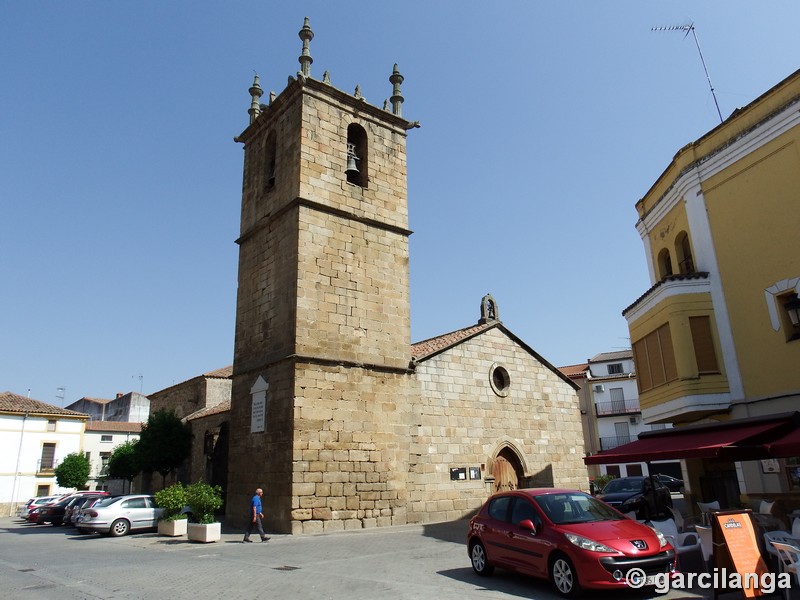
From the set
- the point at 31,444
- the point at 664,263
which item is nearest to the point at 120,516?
the point at 664,263

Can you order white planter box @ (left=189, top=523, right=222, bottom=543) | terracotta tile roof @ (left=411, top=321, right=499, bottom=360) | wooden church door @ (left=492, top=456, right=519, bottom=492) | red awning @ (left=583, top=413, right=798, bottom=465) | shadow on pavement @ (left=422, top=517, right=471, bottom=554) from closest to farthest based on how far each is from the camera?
red awning @ (left=583, top=413, right=798, bottom=465) → shadow on pavement @ (left=422, top=517, right=471, bottom=554) → white planter box @ (left=189, top=523, right=222, bottom=543) → terracotta tile roof @ (left=411, top=321, right=499, bottom=360) → wooden church door @ (left=492, top=456, right=519, bottom=492)

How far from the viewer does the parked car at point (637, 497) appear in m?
13.1

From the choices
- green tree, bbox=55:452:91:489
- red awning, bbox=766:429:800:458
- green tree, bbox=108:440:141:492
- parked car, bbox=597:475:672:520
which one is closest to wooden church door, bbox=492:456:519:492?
parked car, bbox=597:475:672:520

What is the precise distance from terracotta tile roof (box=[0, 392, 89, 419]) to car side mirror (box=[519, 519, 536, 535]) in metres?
35.7

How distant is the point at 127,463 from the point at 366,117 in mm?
19809

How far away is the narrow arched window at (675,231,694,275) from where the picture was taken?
13.3 meters

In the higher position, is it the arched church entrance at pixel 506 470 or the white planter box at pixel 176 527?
the arched church entrance at pixel 506 470

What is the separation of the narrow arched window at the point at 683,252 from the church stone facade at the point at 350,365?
6.68 metres

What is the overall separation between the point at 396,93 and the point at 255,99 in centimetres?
495

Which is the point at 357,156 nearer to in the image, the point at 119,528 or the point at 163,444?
the point at 119,528

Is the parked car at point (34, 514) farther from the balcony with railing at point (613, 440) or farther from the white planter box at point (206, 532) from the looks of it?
the balcony with railing at point (613, 440)

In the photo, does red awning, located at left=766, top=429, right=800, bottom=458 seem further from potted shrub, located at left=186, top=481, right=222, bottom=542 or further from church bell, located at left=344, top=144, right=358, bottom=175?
church bell, located at left=344, top=144, right=358, bottom=175

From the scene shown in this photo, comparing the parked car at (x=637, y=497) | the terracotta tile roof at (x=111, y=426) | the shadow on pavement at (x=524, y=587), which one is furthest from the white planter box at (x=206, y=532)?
the terracotta tile roof at (x=111, y=426)

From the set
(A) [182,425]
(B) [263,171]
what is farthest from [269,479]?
(A) [182,425]
